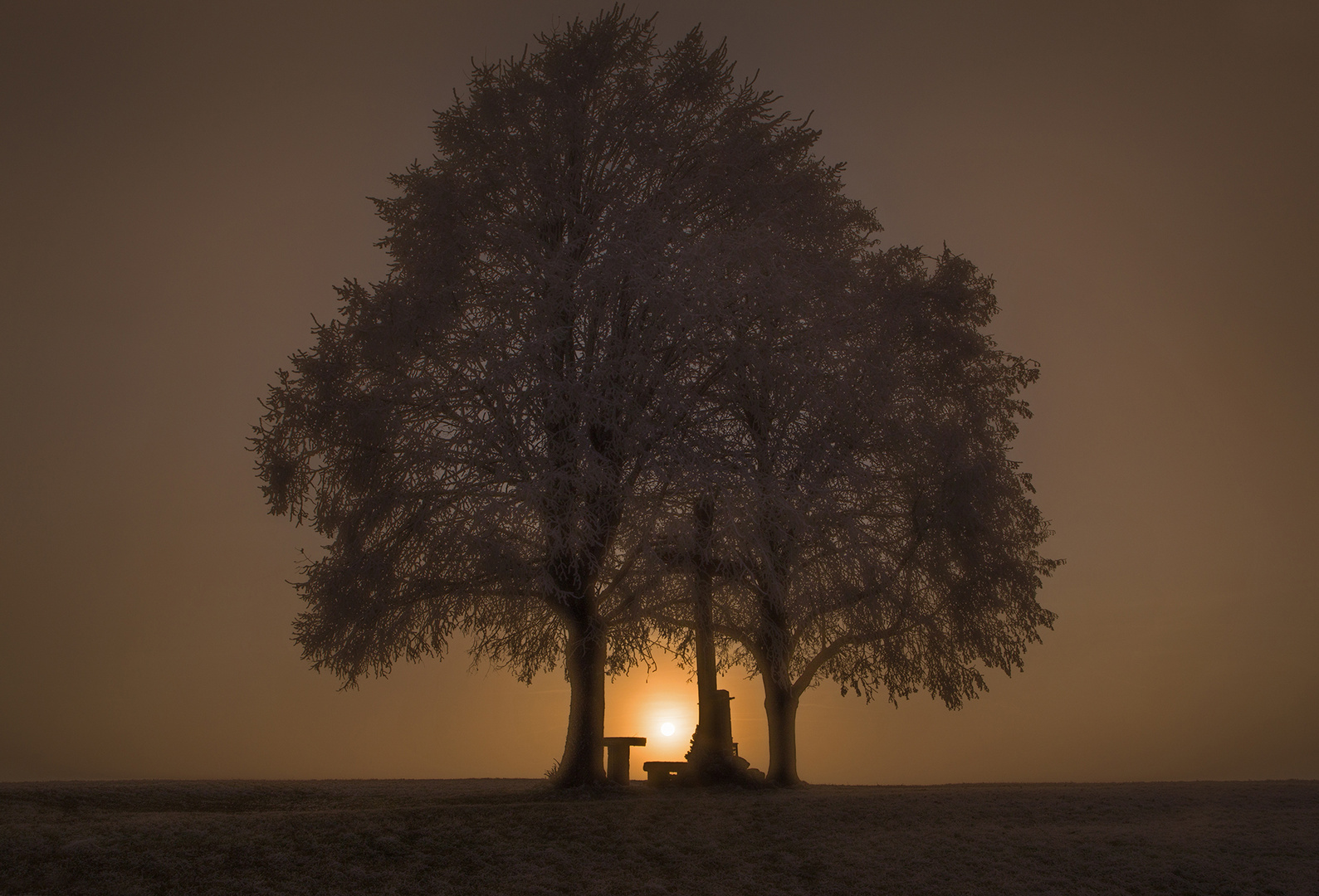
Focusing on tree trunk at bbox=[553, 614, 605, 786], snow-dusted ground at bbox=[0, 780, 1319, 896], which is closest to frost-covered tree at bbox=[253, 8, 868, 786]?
tree trunk at bbox=[553, 614, 605, 786]

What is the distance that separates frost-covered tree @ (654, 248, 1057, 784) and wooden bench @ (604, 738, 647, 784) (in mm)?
2159

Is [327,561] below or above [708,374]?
below

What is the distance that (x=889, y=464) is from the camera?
16.4 meters

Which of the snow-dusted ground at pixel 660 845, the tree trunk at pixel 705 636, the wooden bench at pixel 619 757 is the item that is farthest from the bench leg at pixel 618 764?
the snow-dusted ground at pixel 660 845

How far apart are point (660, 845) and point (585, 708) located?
15.8 ft

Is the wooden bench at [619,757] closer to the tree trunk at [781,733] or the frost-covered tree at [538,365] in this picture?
the frost-covered tree at [538,365]

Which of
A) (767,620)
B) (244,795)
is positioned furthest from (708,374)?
(244,795)

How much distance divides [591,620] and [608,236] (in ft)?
21.5

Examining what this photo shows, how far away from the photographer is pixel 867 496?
1578 centimetres

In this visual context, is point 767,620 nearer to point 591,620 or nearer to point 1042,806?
point 591,620

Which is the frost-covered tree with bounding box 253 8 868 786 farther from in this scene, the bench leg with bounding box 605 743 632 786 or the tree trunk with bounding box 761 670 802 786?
the tree trunk with bounding box 761 670 802 786

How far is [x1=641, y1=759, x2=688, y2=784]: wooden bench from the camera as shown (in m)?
16.2

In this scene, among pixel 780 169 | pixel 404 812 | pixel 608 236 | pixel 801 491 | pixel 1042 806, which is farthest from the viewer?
pixel 780 169

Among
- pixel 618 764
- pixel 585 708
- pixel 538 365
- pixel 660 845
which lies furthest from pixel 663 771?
pixel 538 365
